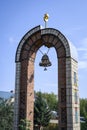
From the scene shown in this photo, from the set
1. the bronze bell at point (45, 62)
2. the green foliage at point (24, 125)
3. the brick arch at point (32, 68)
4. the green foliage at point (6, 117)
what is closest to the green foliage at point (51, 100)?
the green foliage at point (6, 117)

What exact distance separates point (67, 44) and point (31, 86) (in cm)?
413

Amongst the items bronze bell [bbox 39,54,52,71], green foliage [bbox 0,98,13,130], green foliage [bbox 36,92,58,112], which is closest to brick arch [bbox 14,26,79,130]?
bronze bell [bbox 39,54,52,71]

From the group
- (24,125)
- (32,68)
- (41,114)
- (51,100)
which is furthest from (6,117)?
(51,100)

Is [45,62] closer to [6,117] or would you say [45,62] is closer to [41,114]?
[6,117]

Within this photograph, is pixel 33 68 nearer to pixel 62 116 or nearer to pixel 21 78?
pixel 21 78

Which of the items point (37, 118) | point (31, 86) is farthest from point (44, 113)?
point (31, 86)

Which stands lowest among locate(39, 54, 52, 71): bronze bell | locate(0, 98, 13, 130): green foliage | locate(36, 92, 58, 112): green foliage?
locate(0, 98, 13, 130): green foliage

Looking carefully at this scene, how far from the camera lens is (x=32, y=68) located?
57.0ft

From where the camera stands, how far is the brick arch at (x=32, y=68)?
1509cm

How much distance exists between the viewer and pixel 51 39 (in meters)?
16.5

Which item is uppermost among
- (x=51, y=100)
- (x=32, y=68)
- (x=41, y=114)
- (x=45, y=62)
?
(x=45, y=62)

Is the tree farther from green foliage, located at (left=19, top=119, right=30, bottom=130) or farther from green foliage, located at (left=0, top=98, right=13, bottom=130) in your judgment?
green foliage, located at (left=19, top=119, right=30, bottom=130)

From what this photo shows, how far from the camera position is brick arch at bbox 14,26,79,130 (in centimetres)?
1509

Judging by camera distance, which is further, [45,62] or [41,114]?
[41,114]
